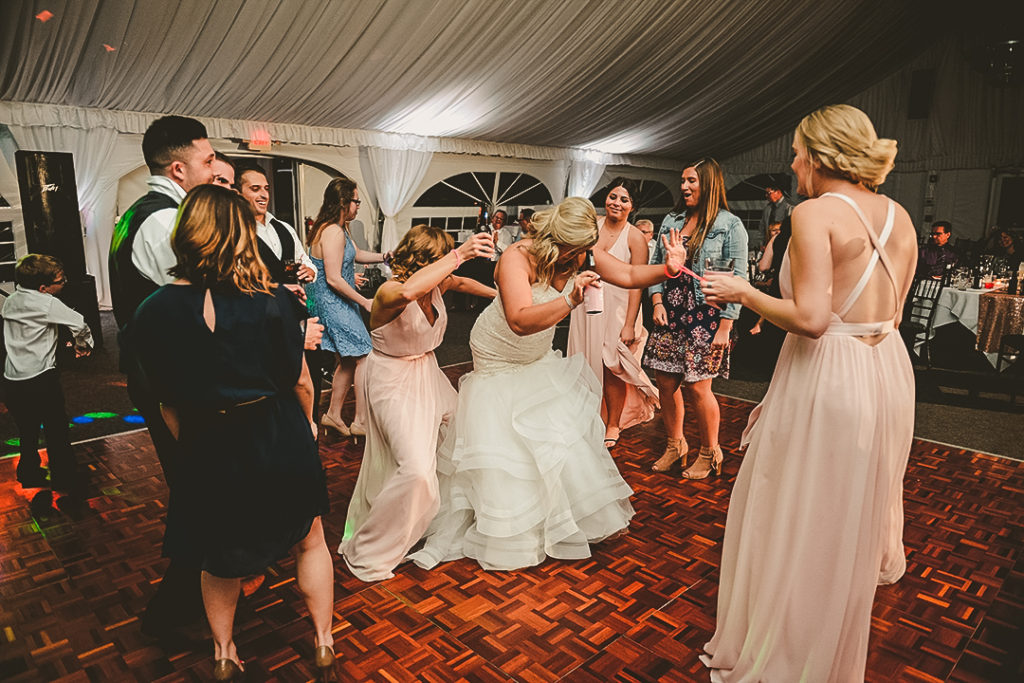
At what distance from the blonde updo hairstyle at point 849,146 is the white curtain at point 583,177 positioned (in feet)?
36.9

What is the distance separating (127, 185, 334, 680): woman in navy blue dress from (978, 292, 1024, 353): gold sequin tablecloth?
18.8 feet

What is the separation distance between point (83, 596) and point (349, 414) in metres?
2.12

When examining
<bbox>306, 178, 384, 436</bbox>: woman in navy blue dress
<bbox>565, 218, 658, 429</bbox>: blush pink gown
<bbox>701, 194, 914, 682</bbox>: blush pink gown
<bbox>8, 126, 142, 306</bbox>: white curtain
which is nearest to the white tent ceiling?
<bbox>8, 126, 142, 306</bbox>: white curtain

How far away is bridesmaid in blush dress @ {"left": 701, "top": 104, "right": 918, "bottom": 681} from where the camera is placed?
1605mm

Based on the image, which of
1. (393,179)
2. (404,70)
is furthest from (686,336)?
(393,179)

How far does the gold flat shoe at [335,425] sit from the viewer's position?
3.92m

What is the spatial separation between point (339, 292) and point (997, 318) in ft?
16.9

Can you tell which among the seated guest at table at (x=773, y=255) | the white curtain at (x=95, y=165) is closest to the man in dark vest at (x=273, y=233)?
the seated guest at table at (x=773, y=255)

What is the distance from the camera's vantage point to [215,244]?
1.51 meters

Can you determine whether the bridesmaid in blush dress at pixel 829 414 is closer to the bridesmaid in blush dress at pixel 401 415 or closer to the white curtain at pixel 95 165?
the bridesmaid in blush dress at pixel 401 415

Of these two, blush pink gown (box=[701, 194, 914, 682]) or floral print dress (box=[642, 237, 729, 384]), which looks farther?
floral print dress (box=[642, 237, 729, 384])

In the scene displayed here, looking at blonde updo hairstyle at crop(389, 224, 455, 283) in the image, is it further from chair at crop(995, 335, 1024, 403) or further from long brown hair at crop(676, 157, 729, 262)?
chair at crop(995, 335, 1024, 403)

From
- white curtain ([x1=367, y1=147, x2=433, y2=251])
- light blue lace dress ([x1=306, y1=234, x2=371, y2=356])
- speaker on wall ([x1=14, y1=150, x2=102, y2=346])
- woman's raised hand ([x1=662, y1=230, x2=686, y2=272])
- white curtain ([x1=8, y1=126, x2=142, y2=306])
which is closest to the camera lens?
woman's raised hand ([x1=662, y1=230, x2=686, y2=272])

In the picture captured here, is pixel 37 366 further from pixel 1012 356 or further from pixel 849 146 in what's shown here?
pixel 1012 356
